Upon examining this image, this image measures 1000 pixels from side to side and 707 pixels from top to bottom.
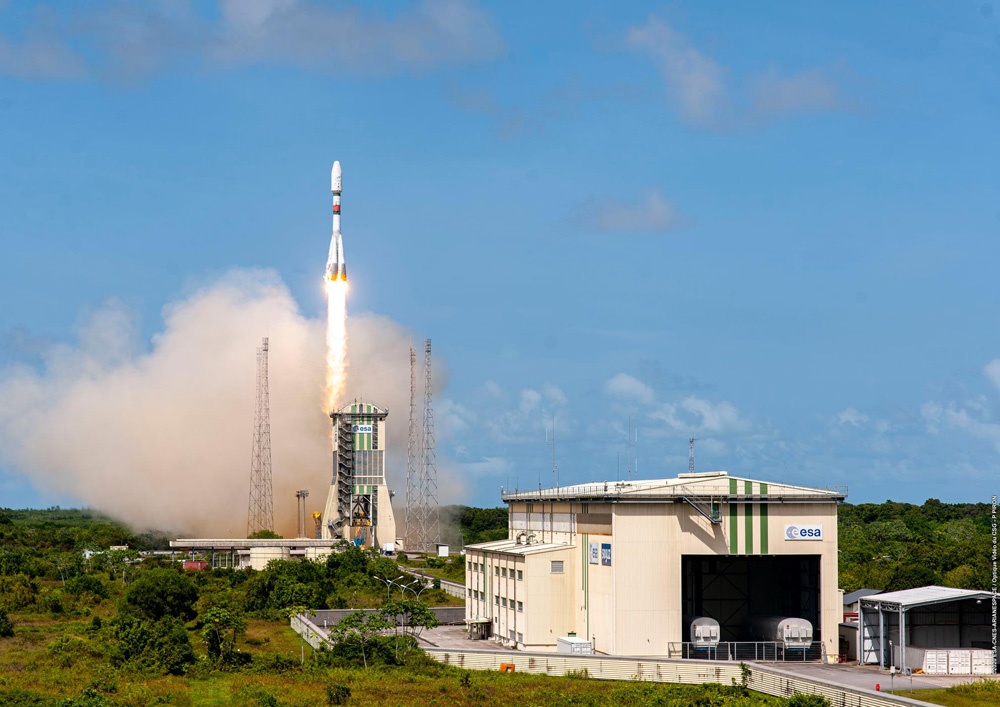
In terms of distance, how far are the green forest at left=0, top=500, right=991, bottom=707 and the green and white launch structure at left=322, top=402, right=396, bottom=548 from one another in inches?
373

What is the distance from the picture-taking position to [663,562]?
2648 inches

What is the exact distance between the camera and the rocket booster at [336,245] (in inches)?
5221

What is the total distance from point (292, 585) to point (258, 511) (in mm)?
43574

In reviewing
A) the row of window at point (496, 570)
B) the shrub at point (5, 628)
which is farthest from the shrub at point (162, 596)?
the row of window at point (496, 570)

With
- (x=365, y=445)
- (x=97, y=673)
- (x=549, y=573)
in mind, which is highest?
(x=365, y=445)

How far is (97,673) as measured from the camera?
62.9 metres

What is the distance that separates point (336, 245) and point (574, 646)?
245 ft

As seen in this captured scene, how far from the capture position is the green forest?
56500mm

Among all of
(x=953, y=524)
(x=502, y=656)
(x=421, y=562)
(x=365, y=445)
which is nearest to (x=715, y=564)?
(x=502, y=656)

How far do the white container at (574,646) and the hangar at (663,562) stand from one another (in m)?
0.94

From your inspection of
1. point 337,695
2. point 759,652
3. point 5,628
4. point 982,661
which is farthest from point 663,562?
point 5,628

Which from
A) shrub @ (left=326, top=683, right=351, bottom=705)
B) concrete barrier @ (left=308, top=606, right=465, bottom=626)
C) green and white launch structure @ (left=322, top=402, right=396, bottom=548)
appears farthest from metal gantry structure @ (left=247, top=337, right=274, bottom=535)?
shrub @ (left=326, top=683, right=351, bottom=705)

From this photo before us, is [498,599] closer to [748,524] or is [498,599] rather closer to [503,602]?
[503,602]

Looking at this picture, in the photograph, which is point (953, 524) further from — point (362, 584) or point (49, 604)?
point (49, 604)
